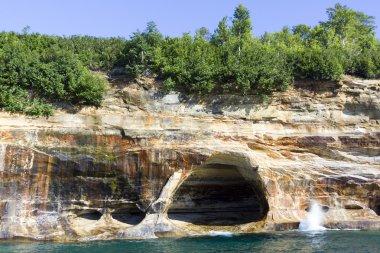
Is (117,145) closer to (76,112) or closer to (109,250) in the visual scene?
(76,112)

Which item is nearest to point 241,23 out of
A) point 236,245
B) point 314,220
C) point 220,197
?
point 220,197

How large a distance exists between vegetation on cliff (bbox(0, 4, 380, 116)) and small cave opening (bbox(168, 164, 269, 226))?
4624mm

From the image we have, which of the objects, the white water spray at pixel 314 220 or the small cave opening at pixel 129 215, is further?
the small cave opening at pixel 129 215

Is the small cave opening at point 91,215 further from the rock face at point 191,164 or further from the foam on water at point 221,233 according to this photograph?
the foam on water at point 221,233

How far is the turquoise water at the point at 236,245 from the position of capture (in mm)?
17469

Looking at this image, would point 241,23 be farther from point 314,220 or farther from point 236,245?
point 236,245

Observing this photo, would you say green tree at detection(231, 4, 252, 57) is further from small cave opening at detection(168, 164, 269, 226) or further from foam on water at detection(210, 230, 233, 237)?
foam on water at detection(210, 230, 233, 237)

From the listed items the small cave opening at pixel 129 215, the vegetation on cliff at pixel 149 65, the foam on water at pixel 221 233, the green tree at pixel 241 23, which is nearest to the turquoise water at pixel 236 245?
the foam on water at pixel 221 233

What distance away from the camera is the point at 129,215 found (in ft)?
74.9

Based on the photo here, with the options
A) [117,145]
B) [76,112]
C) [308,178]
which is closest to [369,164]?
[308,178]

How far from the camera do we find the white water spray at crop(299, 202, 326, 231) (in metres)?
22.0

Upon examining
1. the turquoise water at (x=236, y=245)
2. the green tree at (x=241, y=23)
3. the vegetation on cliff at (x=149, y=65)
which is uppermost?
the green tree at (x=241, y=23)

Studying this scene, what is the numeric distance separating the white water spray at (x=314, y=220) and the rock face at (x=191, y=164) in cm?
30

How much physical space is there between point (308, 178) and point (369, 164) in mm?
3629
